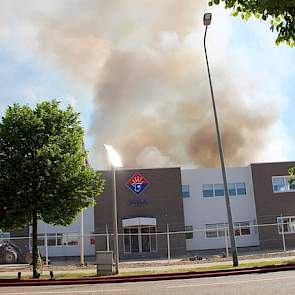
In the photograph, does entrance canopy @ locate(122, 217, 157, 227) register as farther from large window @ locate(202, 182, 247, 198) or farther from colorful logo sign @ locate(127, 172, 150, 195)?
large window @ locate(202, 182, 247, 198)

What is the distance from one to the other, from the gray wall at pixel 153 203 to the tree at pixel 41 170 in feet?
66.6

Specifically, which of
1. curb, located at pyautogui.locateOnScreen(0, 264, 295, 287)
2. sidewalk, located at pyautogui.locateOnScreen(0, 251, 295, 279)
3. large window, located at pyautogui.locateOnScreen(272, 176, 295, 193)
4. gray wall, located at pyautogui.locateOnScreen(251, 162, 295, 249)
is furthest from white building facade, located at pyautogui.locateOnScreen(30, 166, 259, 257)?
curb, located at pyautogui.locateOnScreen(0, 264, 295, 287)

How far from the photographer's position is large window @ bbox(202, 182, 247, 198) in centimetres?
4431

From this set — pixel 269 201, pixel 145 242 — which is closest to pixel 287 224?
pixel 269 201

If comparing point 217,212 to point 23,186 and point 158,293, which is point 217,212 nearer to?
point 23,186

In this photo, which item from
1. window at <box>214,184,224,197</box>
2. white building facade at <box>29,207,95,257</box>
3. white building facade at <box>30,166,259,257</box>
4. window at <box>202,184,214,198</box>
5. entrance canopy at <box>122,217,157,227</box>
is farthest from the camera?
window at <box>214,184,224,197</box>

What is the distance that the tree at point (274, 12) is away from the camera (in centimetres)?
584

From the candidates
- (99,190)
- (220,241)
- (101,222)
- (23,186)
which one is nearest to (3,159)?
(23,186)

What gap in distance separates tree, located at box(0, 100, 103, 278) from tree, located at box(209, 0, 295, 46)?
1402 centimetres

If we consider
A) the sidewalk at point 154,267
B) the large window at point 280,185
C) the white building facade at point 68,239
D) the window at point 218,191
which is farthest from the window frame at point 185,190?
the sidewalk at point 154,267

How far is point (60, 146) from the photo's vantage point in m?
20.6

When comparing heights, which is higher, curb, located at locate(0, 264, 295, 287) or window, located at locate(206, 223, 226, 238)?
window, located at locate(206, 223, 226, 238)

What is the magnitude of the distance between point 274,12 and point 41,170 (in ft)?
49.7

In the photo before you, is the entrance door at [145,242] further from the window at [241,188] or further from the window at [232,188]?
the window at [241,188]
